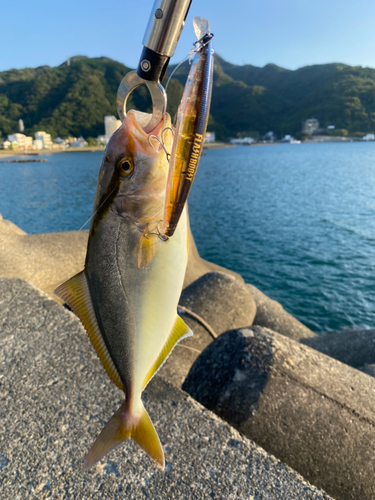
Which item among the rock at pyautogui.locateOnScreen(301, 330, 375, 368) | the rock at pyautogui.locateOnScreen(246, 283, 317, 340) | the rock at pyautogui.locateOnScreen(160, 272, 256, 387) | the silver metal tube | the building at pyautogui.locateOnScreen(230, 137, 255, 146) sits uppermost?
the silver metal tube

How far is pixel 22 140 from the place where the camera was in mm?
115000

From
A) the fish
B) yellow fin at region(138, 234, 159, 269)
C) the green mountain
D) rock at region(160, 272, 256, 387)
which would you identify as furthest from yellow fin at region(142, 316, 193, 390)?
the green mountain

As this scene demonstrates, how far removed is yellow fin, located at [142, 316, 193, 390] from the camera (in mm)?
1685

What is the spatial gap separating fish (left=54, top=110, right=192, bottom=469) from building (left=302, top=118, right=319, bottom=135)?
158266 millimetres

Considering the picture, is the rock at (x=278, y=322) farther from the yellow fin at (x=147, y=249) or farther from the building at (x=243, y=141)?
the building at (x=243, y=141)

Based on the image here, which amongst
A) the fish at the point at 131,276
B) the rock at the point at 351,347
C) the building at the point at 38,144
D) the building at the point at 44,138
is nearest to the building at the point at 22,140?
the building at the point at 38,144

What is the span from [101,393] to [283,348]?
72.9 inches

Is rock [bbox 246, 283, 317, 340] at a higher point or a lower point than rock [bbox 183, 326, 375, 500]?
lower

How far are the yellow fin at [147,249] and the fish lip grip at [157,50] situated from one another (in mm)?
443

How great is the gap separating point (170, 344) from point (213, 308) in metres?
3.78

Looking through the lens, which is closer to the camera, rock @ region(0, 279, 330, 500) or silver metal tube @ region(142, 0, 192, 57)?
silver metal tube @ region(142, 0, 192, 57)

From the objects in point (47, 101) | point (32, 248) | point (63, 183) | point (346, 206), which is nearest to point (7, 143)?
point (47, 101)

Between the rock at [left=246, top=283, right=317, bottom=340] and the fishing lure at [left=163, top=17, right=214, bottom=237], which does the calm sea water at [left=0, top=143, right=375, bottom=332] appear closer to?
the rock at [left=246, top=283, right=317, bottom=340]

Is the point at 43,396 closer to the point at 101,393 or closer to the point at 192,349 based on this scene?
the point at 101,393
